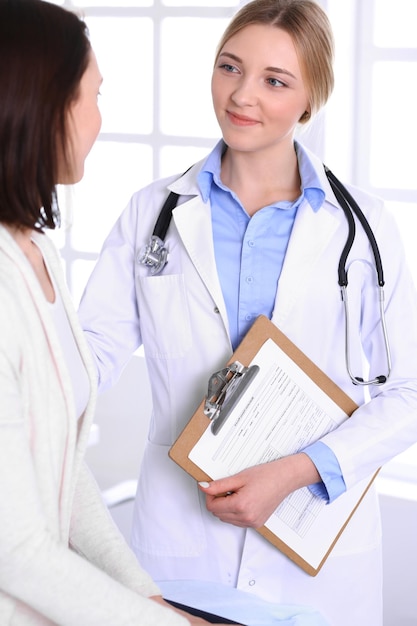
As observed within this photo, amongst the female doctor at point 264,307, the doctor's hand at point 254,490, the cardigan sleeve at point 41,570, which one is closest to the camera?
the cardigan sleeve at point 41,570

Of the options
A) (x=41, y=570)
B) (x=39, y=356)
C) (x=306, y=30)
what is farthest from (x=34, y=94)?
(x=306, y=30)

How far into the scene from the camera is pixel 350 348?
1.53 metres

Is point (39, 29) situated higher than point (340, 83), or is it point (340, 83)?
point (39, 29)

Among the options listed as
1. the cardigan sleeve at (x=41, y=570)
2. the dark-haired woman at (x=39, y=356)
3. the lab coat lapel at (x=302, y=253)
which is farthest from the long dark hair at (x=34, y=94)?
the lab coat lapel at (x=302, y=253)

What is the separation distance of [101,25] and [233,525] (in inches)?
76.5

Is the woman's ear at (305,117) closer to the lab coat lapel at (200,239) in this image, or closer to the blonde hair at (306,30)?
the blonde hair at (306,30)

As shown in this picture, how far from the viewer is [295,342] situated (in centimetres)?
151

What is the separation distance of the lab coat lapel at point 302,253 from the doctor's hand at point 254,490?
0.81 ft

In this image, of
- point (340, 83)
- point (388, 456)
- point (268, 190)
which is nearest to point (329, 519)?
point (388, 456)

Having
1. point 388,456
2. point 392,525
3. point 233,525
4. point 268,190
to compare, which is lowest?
point 392,525

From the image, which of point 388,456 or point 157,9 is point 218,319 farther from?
point 157,9

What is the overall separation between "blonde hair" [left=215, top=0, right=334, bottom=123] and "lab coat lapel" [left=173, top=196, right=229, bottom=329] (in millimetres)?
273

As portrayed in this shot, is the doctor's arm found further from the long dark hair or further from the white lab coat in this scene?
the long dark hair

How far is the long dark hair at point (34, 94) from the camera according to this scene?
0.91m
